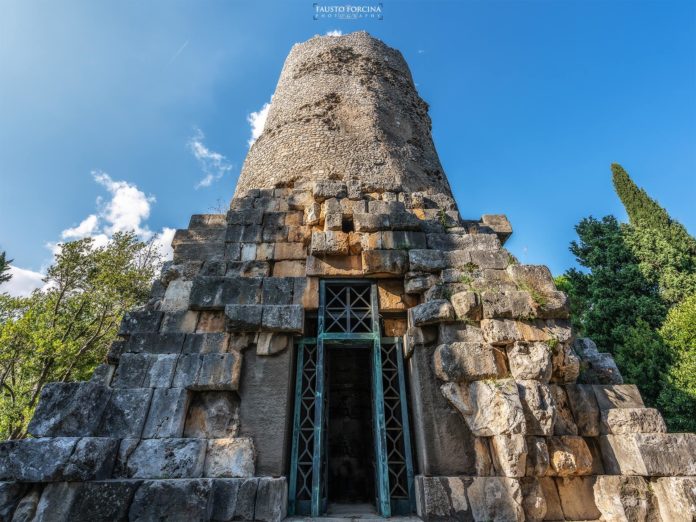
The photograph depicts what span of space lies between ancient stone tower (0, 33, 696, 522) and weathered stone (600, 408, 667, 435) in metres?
0.02

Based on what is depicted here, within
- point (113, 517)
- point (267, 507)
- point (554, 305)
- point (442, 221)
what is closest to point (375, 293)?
point (442, 221)

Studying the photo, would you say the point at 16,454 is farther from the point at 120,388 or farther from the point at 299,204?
the point at 299,204

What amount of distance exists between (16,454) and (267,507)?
231 centimetres

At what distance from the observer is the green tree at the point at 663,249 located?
36.9 ft

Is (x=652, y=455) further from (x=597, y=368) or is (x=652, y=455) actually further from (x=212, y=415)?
(x=212, y=415)

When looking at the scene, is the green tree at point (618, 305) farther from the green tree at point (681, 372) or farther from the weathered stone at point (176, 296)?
the weathered stone at point (176, 296)

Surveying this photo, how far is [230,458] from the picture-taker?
3.54 metres

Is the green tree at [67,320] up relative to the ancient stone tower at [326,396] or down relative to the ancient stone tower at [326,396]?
up

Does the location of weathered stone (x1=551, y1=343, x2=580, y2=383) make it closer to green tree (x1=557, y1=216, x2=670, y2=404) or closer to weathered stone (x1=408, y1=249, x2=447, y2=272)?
weathered stone (x1=408, y1=249, x2=447, y2=272)

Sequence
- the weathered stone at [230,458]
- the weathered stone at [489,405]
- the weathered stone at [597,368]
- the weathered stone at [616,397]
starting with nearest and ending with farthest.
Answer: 1. the weathered stone at [489,405]
2. the weathered stone at [230,458]
3. the weathered stone at [616,397]
4. the weathered stone at [597,368]

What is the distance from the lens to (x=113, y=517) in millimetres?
3055

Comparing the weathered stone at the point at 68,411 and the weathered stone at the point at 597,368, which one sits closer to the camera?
the weathered stone at the point at 68,411

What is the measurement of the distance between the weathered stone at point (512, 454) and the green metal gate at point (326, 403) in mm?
1040

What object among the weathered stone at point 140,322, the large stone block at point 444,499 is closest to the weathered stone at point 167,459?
the weathered stone at point 140,322
